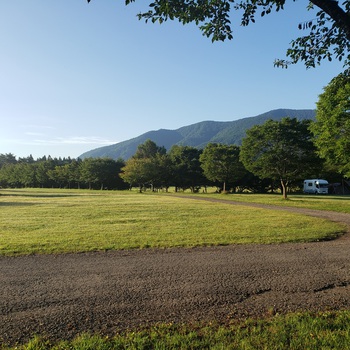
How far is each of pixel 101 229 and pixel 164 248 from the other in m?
4.95

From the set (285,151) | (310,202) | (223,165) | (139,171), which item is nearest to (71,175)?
(139,171)

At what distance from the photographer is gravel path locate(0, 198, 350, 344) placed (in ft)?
14.3

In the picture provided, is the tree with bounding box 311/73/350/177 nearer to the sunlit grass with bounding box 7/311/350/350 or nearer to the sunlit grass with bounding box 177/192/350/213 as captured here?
the sunlit grass with bounding box 177/192/350/213

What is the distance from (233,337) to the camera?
374 cm

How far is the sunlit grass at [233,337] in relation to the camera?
3.57 meters

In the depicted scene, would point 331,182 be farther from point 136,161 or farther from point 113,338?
point 113,338

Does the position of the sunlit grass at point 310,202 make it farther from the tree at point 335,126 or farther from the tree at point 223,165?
the tree at point 223,165

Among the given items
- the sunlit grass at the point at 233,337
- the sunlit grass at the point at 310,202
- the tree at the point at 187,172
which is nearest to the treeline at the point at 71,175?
the tree at the point at 187,172

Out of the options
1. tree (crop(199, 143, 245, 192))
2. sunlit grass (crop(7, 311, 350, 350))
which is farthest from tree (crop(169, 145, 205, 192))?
sunlit grass (crop(7, 311, 350, 350))

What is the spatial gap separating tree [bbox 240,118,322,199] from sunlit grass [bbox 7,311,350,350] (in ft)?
113

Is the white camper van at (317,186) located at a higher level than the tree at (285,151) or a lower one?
lower

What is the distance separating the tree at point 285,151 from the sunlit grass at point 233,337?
3451 cm

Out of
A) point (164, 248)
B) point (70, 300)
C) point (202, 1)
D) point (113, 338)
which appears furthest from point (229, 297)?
point (202, 1)

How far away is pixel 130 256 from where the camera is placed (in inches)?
317
